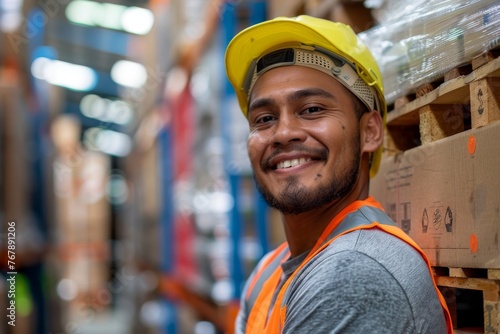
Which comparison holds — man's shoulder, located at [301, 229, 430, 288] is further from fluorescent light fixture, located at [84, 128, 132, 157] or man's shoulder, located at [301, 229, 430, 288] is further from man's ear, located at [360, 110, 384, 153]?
fluorescent light fixture, located at [84, 128, 132, 157]

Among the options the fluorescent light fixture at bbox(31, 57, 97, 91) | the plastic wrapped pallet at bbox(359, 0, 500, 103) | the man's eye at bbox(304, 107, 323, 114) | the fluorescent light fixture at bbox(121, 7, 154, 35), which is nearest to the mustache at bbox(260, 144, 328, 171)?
the man's eye at bbox(304, 107, 323, 114)

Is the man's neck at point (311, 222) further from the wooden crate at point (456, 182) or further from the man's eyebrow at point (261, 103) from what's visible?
the man's eyebrow at point (261, 103)

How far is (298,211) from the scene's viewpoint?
2.05m

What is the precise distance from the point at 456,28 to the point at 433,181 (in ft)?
1.62

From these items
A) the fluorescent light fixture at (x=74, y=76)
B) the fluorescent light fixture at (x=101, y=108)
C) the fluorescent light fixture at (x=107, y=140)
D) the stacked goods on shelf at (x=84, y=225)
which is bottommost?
the stacked goods on shelf at (x=84, y=225)

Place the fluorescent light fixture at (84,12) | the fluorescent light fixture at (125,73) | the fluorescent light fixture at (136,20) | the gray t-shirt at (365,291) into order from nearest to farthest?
the gray t-shirt at (365,291)
the fluorescent light fixture at (136,20)
the fluorescent light fixture at (84,12)
the fluorescent light fixture at (125,73)

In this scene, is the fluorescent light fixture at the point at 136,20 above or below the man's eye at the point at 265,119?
above

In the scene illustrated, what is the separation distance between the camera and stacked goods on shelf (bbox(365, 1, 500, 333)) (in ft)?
5.93

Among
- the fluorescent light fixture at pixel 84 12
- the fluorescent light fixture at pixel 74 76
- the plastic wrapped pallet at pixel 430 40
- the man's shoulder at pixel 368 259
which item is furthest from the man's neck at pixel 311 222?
the fluorescent light fixture at pixel 74 76

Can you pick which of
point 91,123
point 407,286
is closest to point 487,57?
point 407,286

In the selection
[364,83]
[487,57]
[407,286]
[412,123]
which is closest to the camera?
[407,286]

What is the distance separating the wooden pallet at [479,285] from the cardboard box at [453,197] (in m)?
0.03

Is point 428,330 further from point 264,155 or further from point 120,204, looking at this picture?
point 120,204

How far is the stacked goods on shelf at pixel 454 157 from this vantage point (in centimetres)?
181
